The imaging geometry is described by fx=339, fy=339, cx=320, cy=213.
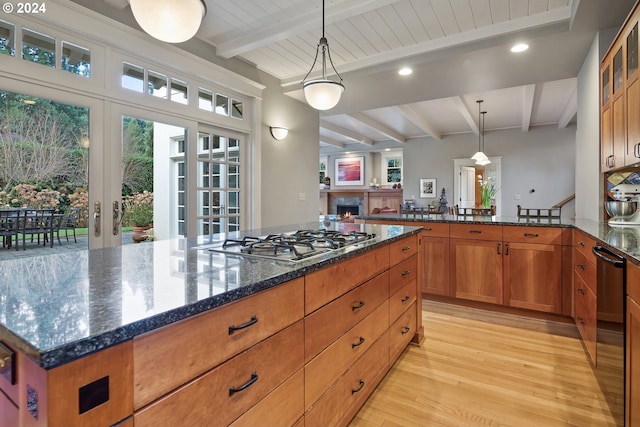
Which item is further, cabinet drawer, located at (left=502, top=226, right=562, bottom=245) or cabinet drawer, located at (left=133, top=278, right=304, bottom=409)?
cabinet drawer, located at (left=502, top=226, right=562, bottom=245)

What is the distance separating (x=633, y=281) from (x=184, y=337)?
1587 mm

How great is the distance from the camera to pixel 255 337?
3.17 feet

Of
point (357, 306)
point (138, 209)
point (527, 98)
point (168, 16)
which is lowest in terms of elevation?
point (357, 306)

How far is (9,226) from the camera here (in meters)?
2.26

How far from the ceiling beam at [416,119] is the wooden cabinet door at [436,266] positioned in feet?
9.51

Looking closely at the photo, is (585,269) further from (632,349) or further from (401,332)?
(401,332)

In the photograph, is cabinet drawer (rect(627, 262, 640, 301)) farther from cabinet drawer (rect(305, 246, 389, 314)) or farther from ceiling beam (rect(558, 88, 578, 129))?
ceiling beam (rect(558, 88, 578, 129))

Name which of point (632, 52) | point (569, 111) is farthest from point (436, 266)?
point (569, 111)

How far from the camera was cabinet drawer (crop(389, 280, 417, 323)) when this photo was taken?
197 centimetres

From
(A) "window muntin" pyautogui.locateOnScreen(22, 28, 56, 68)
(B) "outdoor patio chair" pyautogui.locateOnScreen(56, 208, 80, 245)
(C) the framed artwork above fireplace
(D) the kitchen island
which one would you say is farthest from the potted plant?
(C) the framed artwork above fireplace

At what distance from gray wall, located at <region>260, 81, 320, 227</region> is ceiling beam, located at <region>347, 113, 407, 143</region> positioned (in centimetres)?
162

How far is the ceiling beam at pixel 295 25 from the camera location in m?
2.56

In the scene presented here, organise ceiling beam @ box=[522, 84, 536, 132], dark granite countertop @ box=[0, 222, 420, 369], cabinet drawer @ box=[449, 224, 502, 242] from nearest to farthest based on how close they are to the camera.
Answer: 1. dark granite countertop @ box=[0, 222, 420, 369]
2. cabinet drawer @ box=[449, 224, 502, 242]
3. ceiling beam @ box=[522, 84, 536, 132]

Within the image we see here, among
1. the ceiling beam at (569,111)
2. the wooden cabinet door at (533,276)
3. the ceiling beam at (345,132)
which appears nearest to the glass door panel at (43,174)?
the wooden cabinet door at (533,276)
